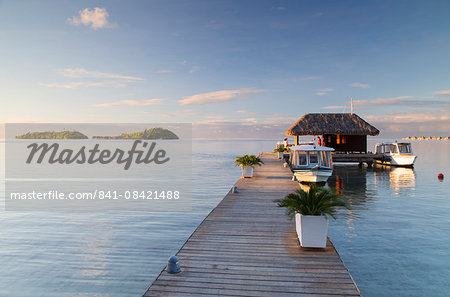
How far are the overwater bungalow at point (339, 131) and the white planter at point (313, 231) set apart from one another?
34273 mm

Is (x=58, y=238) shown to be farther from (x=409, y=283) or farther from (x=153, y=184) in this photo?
(x=153, y=184)

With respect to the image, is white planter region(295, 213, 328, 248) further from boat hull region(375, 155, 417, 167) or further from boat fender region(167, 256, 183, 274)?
boat hull region(375, 155, 417, 167)

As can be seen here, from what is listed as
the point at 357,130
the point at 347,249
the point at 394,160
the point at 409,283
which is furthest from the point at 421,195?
the point at 394,160

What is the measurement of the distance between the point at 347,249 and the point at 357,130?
1278 inches

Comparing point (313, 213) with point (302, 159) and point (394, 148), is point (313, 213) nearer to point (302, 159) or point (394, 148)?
point (302, 159)

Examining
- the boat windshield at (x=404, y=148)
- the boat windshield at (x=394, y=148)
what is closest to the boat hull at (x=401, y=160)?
the boat windshield at (x=394, y=148)

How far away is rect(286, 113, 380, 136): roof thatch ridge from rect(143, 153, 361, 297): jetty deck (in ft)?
106

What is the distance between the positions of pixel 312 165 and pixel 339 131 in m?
17.3

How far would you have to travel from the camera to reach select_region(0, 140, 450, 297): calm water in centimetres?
805

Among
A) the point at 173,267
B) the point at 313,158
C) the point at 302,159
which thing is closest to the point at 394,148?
the point at 313,158

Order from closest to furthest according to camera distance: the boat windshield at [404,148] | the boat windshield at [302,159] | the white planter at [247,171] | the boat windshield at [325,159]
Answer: the white planter at [247,171] < the boat windshield at [325,159] < the boat windshield at [302,159] < the boat windshield at [404,148]

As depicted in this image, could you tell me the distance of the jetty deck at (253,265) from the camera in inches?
202

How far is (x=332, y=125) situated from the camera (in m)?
40.9

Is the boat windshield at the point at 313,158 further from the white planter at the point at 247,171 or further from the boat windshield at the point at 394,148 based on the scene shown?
the boat windshield at the point at 394,148
